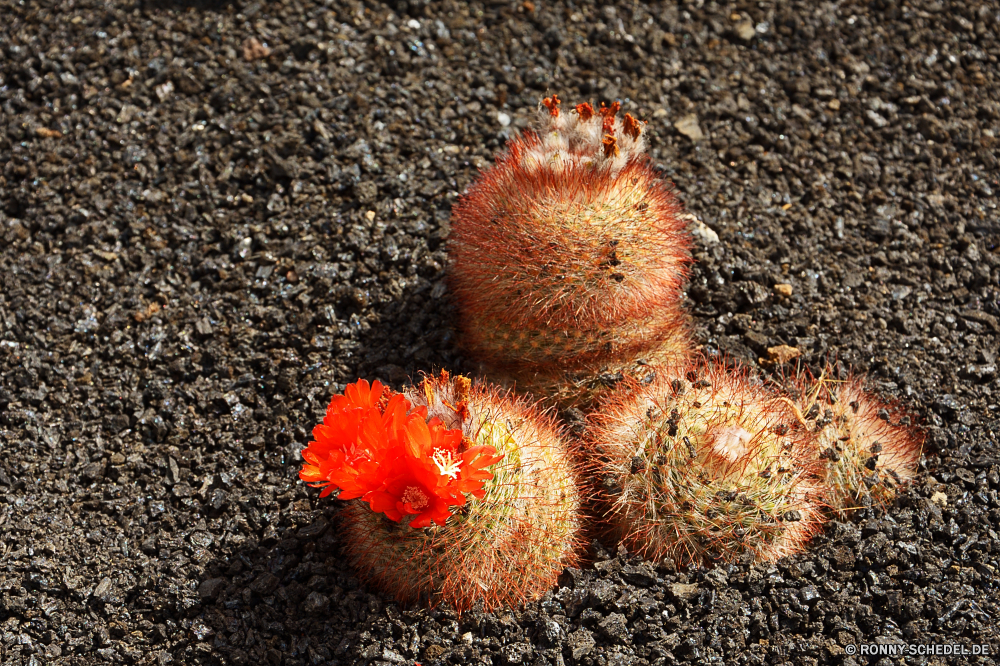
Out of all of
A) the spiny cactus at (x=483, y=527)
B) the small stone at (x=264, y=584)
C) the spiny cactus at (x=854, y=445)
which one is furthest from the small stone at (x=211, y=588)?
the spiny cactus at (x=854, y=445)

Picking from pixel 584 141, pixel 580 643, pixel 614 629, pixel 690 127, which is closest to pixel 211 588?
pixel 580 643

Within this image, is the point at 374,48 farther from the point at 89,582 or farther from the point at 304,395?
the point at 89,582

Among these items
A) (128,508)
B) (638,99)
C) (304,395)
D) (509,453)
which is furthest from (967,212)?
(128,508)

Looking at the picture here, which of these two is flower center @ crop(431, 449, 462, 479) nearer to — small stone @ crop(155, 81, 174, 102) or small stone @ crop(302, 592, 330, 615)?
small stone @ crop(302, 592, 330, 615)

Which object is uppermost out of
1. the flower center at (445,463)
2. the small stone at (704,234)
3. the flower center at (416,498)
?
the flower center at (445,463)

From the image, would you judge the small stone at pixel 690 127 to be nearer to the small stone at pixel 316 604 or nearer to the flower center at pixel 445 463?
the flower center at pixel 445 463

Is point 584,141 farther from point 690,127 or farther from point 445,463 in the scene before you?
point 690,127

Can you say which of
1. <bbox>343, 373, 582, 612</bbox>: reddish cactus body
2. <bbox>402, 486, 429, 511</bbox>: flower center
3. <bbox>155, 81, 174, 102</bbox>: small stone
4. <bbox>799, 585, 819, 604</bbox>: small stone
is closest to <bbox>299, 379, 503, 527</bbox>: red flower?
<bbox>402, 486, 429, 511</bbox>: flower center
